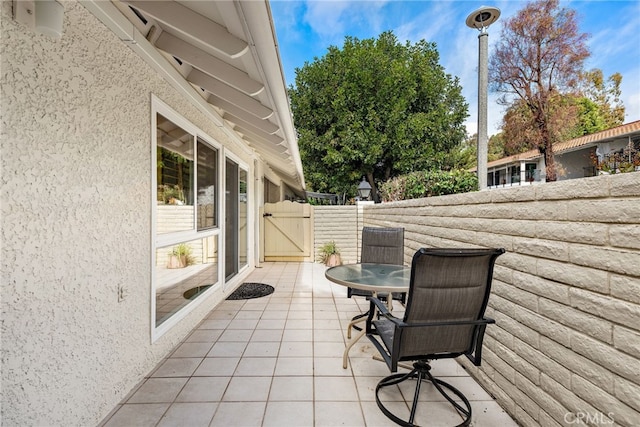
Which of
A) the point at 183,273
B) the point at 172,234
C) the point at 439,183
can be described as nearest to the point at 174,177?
the point at 172,234

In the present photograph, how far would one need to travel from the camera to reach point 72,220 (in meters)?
1.68

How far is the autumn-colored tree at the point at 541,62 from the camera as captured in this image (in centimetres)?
1238

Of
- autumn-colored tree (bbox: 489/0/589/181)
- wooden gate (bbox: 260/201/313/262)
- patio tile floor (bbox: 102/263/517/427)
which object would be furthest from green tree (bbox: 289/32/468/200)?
patio tile floor (bbox: 102/263/517/427)

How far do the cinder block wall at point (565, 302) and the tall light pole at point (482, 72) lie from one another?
11.7ft

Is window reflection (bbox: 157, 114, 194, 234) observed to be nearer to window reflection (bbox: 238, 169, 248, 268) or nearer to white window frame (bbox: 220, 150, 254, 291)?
white window frame (bbox: 220, 150, 254, 291)

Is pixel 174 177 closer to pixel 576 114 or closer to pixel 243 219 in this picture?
pixel 243 219

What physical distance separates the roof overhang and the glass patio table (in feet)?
5.73

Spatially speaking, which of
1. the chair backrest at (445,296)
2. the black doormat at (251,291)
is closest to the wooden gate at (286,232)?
the black doormat at (251,291)

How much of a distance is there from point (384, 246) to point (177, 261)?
245 centimetres

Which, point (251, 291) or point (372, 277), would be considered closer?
point (372, 277)

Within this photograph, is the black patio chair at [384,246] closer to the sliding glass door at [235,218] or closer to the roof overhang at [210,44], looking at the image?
the roof overhang at [210,44]

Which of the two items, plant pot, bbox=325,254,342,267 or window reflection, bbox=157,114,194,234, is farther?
plant pot, bbox=325,254,342,267

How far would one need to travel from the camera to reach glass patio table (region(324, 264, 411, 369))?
2.45m

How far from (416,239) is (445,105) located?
36.6ft
